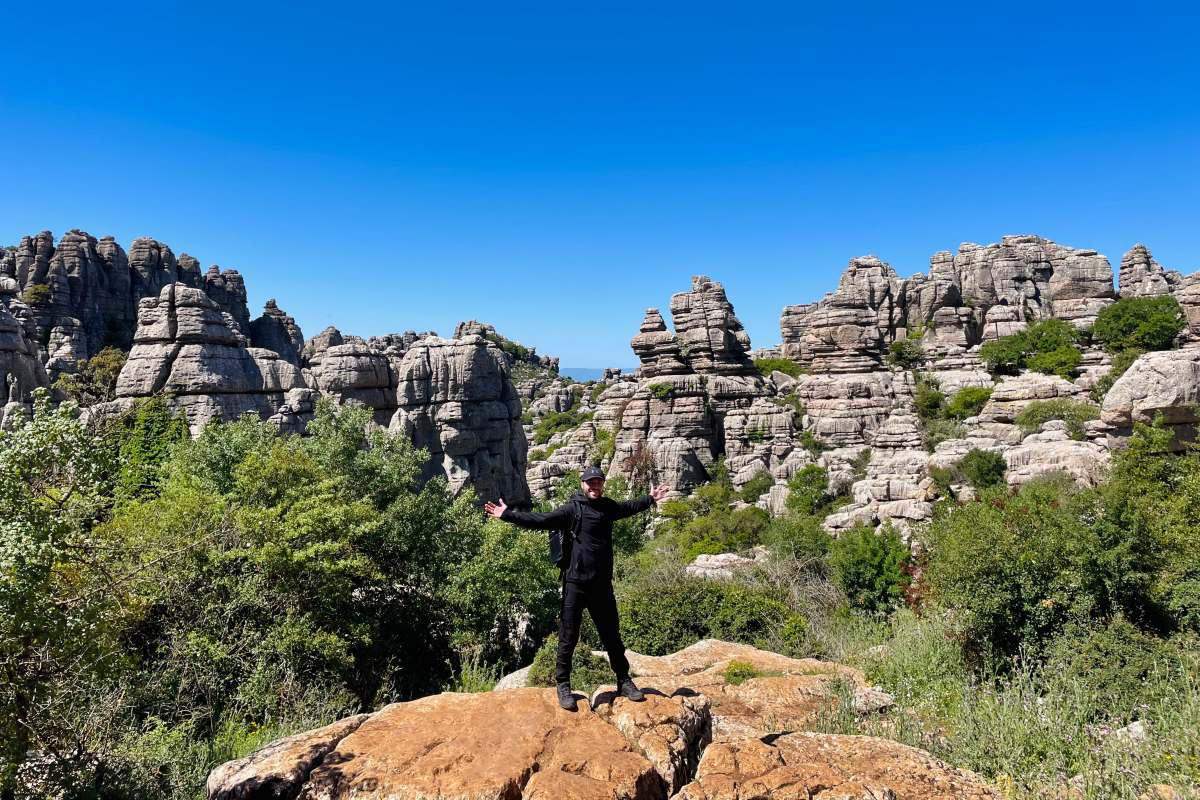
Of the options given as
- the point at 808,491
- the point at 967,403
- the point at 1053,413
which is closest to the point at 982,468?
the point at 808,491

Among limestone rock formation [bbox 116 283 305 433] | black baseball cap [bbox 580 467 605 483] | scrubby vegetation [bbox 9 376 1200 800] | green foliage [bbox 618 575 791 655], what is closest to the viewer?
scrubby vegetation [bbox 9 376 1200 800]

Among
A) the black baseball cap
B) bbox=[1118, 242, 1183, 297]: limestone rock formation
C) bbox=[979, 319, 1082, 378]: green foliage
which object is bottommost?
the black baseball cap

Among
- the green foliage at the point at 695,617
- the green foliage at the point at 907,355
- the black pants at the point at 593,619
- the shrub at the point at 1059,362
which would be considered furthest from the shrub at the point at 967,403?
the black pants at the point at 593,619

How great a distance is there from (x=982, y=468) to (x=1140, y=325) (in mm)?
28022

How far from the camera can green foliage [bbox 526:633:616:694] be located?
9.05m

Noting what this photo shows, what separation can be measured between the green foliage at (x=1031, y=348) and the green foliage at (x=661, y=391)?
2504cm

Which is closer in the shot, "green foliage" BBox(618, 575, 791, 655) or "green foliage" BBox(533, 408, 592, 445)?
"green foliage" BBox(618, 575, 791, 655)

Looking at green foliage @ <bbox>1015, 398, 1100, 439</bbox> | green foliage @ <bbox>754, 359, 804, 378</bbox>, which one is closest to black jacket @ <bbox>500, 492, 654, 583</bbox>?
green foliage @ <bbox>1015, 398, 1100, 439</bbox>

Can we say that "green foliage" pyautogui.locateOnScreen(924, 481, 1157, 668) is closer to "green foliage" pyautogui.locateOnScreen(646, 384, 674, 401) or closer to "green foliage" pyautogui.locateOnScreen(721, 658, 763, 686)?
"green foliage" pyautogui.locateOnScreen(721, 658, 763, 686)

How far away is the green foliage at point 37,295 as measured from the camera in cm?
4572

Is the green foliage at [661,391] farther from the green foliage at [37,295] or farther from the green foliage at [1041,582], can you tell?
the green foliage at [37,295]

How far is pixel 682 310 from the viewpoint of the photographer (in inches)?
1825

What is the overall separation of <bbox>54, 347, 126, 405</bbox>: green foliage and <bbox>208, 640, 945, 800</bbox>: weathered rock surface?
14.7 ft

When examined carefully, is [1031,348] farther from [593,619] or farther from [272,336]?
[272,336]
